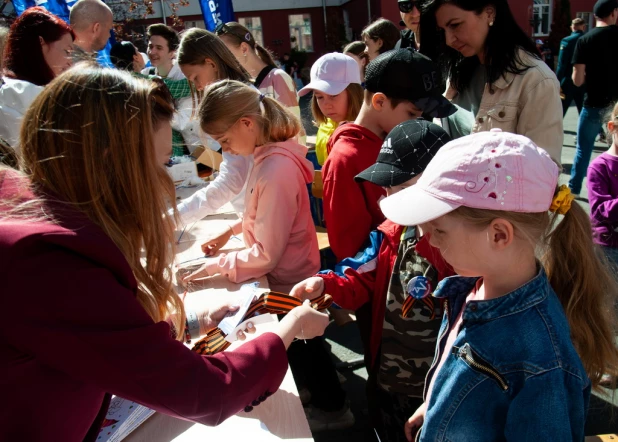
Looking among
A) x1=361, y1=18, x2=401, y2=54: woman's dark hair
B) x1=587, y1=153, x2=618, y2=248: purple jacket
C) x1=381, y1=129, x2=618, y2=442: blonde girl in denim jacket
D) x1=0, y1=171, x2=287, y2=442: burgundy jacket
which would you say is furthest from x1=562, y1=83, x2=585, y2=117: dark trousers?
x1=0, y1=171, x2=287, y2=442: burgundy jacket

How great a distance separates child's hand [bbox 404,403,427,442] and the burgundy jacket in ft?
2.18

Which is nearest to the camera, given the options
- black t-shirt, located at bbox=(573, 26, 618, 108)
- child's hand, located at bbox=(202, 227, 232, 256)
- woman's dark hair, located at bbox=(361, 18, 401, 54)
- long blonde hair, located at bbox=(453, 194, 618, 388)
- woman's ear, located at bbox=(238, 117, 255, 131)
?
long blonde hair, located at bbox=(453, 194, 618, 388)

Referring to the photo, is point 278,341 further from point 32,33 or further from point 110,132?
point 32,33

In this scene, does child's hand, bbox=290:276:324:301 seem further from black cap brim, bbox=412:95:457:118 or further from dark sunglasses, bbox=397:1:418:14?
dark sunglasses, bbox=397:1:418:14

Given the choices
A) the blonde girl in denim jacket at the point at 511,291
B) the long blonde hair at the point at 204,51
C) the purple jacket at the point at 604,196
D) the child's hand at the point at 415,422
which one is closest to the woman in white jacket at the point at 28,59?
the long blonde hair at the point at 204,51

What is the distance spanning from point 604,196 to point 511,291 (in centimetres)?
176

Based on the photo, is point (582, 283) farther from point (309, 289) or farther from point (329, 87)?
point (329, 87)

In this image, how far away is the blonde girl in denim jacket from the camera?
3.40 ft

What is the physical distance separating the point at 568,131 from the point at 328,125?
633cm

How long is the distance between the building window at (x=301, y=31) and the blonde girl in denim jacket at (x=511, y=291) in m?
25.6

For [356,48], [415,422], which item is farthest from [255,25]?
[415,422]

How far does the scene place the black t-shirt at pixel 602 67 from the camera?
5.12m

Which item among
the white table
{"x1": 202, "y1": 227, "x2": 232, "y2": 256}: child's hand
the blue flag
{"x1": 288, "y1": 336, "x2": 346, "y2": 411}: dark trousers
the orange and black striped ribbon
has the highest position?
the blue flag

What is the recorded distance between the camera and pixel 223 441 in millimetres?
1269
